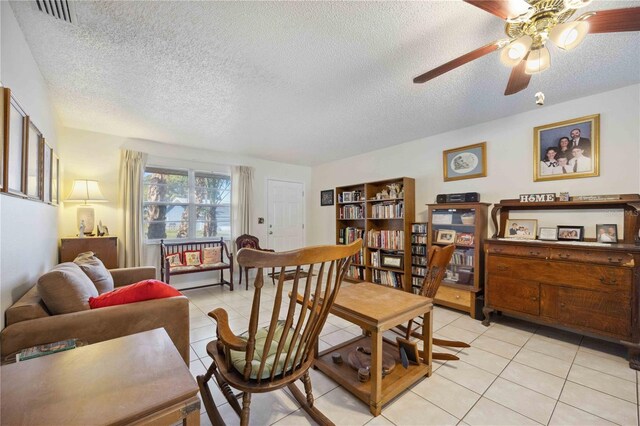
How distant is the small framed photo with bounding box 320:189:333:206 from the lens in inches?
208

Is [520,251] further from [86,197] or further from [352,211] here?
[86,197]

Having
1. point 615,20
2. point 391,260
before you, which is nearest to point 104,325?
point 615,20

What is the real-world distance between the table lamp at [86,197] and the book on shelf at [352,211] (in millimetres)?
3559

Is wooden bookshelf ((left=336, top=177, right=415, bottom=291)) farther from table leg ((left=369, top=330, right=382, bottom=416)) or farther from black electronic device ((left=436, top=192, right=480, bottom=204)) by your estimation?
table leg ((left=369, top=330, right=382, bottom=416))

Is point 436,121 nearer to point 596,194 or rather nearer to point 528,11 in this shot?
point 596,194

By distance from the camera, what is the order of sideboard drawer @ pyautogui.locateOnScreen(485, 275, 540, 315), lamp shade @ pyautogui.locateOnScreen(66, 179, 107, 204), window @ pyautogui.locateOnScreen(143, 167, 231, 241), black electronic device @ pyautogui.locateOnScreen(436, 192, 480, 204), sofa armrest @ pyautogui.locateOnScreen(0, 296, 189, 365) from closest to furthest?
sofa armrest @ pyautogui.locateOnScreen(0, 296, 189, 365) → sideboard drawer @ pyautogui.locateOnScreen(485, 275, 540, 315) → black electronic device @ pyautogui.locateOnScreen(436, 192, 480, 204) → lamp shade @ pyautogui.locateOnScreen(66, 179, 107, 204) → window @ pyautogui.locateOnScreen(143, 167, 231, 241)

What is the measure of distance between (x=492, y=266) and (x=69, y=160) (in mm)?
5368

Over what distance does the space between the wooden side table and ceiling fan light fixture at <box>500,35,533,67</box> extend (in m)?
4.22

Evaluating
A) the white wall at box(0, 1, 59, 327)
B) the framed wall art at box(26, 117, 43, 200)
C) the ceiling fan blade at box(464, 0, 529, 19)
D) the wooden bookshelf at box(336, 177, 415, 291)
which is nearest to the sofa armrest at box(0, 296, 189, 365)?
the white wall at box(0, 1, 59, 327)

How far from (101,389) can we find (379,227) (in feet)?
13.1

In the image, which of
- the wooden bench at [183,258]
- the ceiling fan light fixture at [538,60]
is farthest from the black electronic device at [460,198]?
the wooden bench at [183,258]

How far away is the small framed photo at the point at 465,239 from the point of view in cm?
309

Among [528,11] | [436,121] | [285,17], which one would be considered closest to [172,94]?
[285,17]

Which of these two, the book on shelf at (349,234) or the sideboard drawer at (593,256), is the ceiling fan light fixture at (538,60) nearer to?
the sideboard drawer at (593,256)
